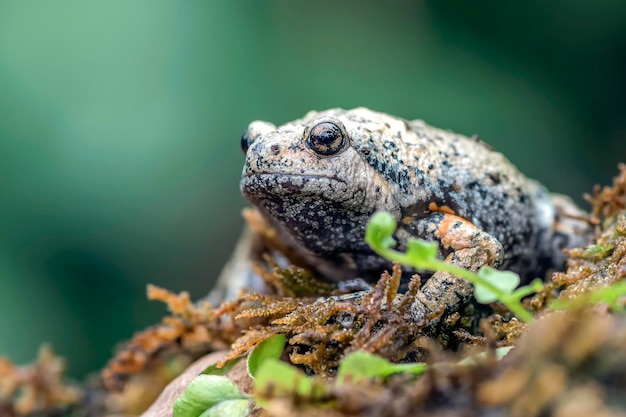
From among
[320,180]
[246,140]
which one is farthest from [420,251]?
[246,140]

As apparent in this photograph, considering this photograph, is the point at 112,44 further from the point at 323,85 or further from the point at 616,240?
the point at 616,240

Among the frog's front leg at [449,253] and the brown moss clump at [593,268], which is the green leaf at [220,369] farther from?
the brown moss clump at [593,268]

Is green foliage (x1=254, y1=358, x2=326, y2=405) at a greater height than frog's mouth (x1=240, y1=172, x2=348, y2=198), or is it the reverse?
frog's mouth (x1=240, y1=172, x2=348, y2=198)

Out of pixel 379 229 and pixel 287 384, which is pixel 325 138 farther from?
pixel 287 384

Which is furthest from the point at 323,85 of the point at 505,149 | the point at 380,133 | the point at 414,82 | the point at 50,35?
the point at 380,133

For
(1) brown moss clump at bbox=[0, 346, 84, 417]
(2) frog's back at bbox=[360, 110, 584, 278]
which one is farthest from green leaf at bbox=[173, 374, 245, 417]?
(1) brown moss clump at bbox=[0, 346, 84, 417]

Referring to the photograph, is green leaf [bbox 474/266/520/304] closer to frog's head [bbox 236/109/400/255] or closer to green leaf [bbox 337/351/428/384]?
green leaf [bbox 337/351/428/384]
